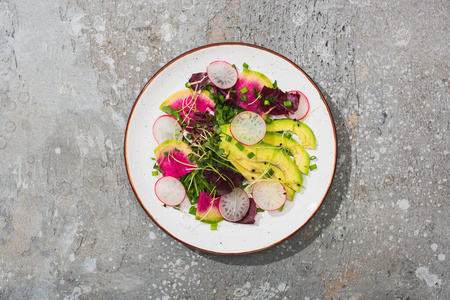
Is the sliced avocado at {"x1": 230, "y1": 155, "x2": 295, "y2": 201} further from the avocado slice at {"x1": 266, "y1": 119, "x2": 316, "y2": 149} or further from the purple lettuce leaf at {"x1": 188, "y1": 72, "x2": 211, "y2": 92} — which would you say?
the purple lettuce leaf at {"x1": 188, "y1": 72, "x2": 211, "y2": 92}

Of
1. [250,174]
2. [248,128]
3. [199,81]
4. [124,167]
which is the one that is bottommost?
[124,167]

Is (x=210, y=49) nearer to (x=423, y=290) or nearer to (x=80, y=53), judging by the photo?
(x=80, y=53)

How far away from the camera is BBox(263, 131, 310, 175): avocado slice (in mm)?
1687

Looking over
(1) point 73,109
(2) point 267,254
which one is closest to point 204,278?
(2) point 267,254

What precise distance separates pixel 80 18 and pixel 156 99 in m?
0.74

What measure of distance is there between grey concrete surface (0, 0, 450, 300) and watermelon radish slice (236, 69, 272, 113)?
28 centimetres

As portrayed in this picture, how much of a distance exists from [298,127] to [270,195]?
1.28 feet

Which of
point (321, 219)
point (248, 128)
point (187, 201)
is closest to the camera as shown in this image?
point (248, 128)

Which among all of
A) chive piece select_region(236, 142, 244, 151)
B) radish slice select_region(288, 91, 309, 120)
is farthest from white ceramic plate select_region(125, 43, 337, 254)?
chive piece select_region(236, 142, 244, 151)

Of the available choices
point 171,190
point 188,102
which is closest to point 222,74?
point 188,102

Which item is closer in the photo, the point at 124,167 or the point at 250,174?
the point at 250,174

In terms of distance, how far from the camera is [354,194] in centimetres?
186

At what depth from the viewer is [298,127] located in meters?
1.70

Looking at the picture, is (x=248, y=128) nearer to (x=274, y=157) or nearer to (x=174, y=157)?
(x=274, y=157)
